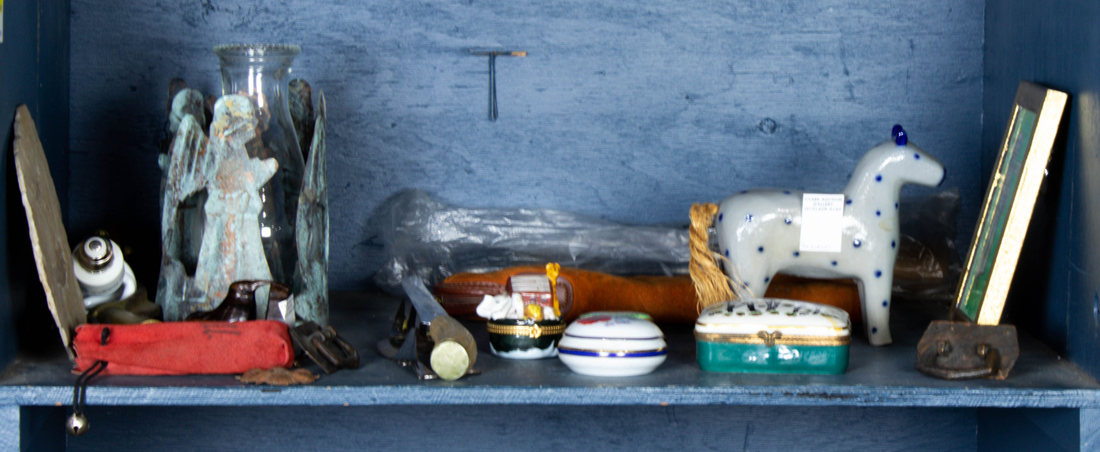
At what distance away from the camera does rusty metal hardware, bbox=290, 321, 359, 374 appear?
94cm

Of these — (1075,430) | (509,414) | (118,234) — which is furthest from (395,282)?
(1075,430)

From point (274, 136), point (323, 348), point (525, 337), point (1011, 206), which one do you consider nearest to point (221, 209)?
point (274, 136)

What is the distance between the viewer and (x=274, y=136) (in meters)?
1.08

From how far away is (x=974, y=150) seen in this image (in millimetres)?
1383

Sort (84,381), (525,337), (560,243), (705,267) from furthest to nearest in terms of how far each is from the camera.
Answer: (560,243) → (705,267) → (525,337) → (84,381)

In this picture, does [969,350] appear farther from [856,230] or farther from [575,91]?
[575,91]

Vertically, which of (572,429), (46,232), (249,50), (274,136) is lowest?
(572,429)

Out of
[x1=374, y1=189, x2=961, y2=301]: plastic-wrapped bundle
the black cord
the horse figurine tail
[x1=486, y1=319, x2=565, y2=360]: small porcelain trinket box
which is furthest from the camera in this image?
[x1=374, y1=189, x2=961, y2=301]: plastic-wrapped bundle

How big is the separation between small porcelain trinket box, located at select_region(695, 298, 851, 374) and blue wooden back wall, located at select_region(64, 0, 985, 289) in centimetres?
47

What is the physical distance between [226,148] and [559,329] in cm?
43

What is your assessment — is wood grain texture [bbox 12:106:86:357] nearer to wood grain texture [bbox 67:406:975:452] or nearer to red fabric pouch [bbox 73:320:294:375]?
red fabric pouch [bbox 73:320:294:375]

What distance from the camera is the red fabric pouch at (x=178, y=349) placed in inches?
36.8

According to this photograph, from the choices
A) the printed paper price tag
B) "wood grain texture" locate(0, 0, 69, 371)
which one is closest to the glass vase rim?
"wood grain texture" locate(0, 0, 69, 371)

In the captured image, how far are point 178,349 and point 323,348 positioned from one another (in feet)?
0.49
